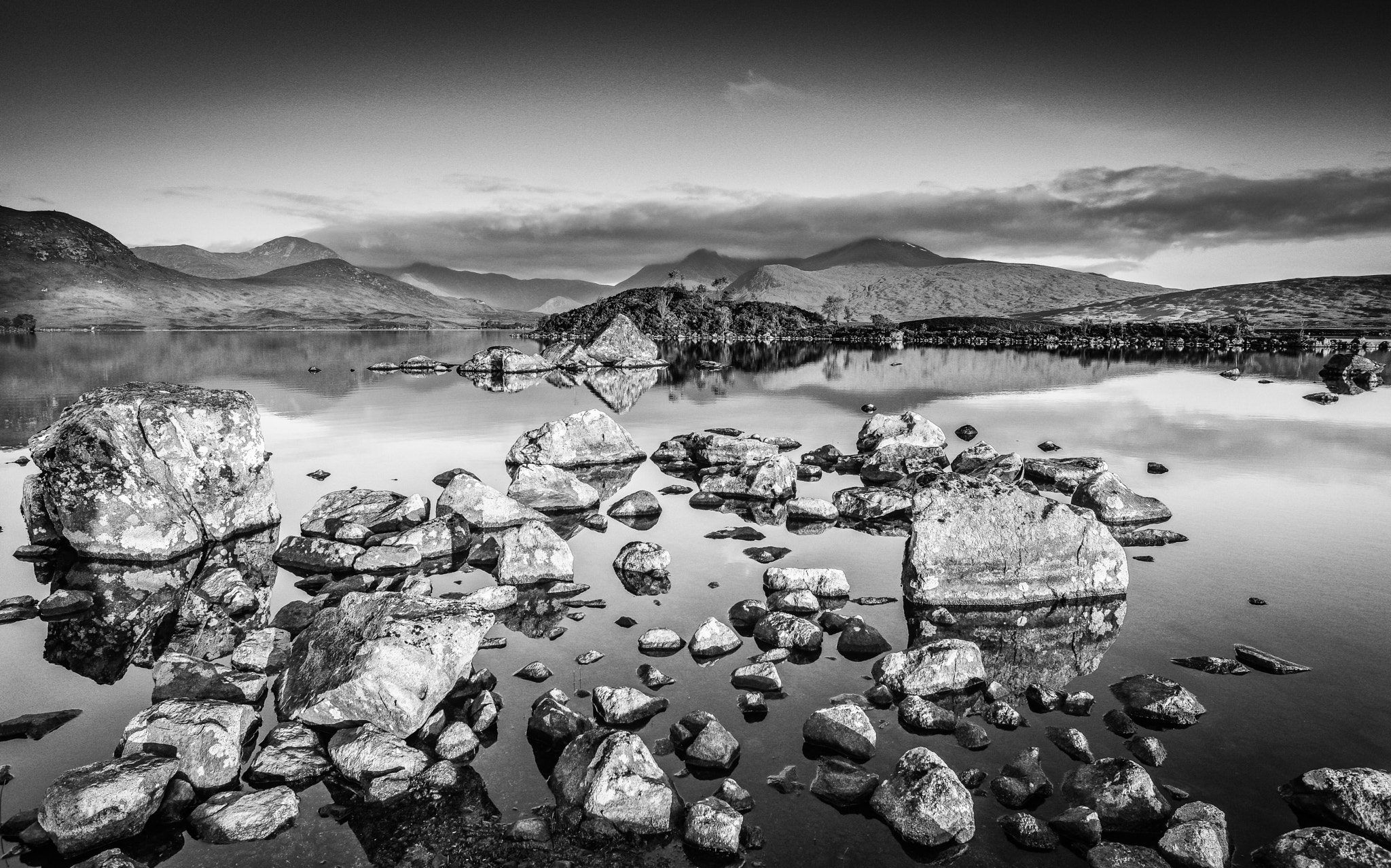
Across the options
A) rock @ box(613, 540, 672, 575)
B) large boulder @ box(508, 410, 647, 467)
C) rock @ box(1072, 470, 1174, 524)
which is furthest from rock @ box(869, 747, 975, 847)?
large boulder @ box(508, 410, 647, 467)

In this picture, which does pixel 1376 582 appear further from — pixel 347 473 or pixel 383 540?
pixel 347 473

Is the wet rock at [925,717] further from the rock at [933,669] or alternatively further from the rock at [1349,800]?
the rock at [1349,800]

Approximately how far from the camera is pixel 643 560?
14766 mm

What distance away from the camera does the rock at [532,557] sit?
14008 millimetres

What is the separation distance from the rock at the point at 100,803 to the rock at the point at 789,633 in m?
7.83

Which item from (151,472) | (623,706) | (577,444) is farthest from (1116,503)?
(151,472)

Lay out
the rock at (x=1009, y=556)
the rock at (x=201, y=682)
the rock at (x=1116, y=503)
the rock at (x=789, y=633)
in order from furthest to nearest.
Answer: the rock at (x=1116, y=503)
the rock at (x=1009, y=556)
the rock at (x=789, y=633)
the rock at (x=201, y=682)

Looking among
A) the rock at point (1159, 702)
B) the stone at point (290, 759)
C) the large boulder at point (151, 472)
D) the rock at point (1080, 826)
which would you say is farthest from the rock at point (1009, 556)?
the large boulder at point (151, 472)

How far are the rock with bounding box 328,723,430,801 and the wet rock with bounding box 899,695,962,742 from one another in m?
5.99

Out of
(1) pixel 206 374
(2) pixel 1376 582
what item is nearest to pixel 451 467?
(2) pixel 1376 582

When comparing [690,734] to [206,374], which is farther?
[206,374]

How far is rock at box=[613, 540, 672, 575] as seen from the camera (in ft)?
48.2

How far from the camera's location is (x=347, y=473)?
23.1 metres

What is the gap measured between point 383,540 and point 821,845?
37.2 ft
